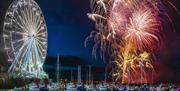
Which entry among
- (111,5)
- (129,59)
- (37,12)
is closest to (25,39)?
(37,12)

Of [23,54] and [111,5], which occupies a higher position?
[111,5]

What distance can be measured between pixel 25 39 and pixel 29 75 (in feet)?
18.8

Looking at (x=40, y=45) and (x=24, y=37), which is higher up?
(x=24, y=37)

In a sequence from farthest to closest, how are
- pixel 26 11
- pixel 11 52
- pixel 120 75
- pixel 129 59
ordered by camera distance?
pixel 120 75, pixel 129 59, pixel 26 11, pixel 11 52

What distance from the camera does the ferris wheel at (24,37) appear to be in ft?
181

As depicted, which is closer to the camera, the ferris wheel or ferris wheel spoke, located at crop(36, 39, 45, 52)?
the ferris wheel

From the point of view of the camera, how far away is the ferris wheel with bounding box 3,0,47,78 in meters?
55.2

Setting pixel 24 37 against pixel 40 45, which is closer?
pixel 24 37

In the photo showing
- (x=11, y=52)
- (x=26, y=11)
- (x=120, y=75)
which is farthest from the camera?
(x=120, y=75)

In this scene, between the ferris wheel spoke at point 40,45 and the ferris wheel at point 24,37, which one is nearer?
the ferris wheel at point 24,37

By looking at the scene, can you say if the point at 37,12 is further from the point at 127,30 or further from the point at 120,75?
the point at 120,75

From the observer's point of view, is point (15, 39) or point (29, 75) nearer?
point (15, 39)

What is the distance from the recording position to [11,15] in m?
55.8

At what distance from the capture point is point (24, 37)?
56.5 meters
